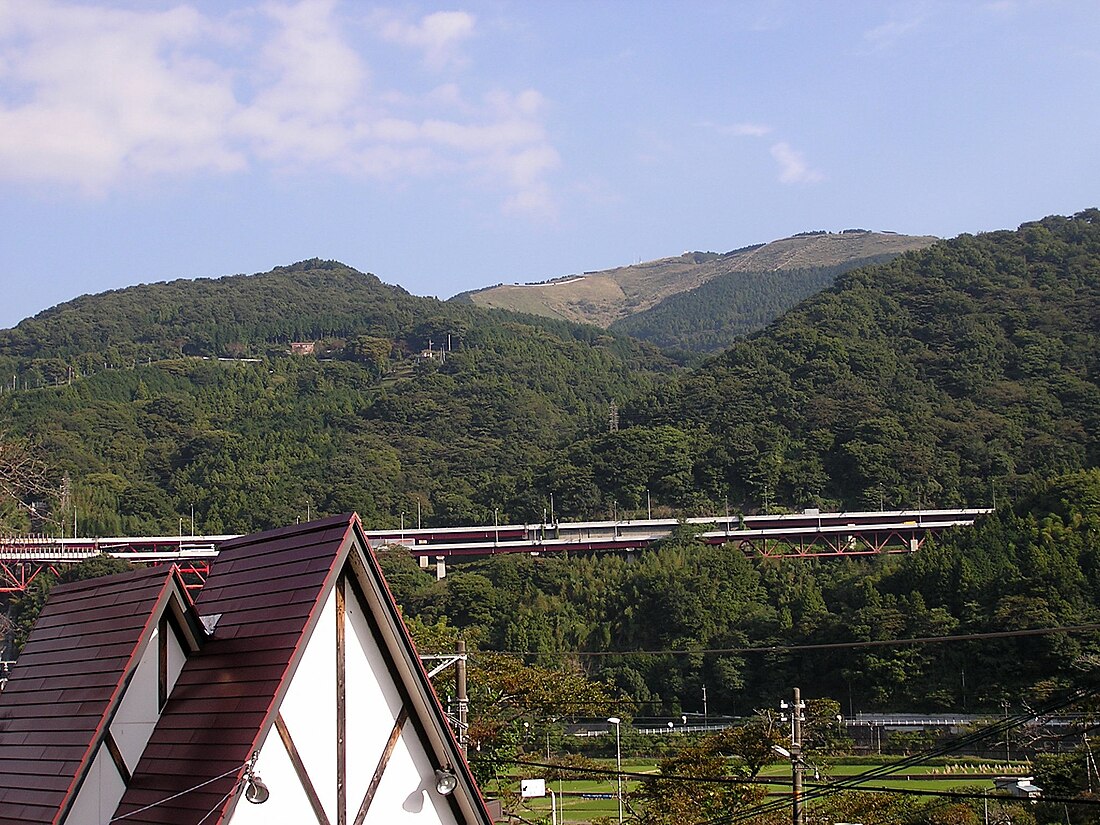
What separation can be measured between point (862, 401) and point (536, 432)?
1454 inches

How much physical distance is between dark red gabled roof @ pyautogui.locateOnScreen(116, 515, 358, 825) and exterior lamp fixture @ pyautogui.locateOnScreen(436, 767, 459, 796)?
1.10 m

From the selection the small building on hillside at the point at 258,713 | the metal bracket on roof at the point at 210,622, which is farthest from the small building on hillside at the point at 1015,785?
the metal bracket on roof at the point at 210,622

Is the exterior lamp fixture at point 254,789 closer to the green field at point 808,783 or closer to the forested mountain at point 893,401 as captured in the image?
the green field at point 808,783

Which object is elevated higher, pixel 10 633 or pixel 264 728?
pixel 264 728

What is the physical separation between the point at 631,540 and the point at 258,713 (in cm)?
7233

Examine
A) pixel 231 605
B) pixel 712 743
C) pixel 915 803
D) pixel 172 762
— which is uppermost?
pixel 231 605

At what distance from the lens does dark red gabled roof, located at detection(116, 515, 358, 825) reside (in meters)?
6.95

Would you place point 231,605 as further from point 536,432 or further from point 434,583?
point 536,432

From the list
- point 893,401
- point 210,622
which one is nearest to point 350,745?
point 210,622

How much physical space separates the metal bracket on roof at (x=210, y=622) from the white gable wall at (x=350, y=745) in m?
0.93

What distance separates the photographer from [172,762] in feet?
24.4

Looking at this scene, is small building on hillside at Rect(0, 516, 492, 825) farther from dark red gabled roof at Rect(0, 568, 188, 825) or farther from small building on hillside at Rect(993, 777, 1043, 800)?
small building on hillside at Rect(993, 777, 1043, 800)

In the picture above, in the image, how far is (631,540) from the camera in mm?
78750

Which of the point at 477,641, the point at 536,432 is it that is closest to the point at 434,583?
the point at 477,641
